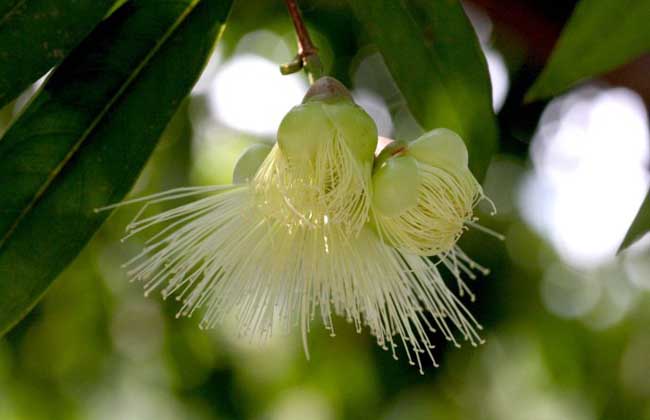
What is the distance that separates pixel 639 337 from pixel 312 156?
1940 millimetres

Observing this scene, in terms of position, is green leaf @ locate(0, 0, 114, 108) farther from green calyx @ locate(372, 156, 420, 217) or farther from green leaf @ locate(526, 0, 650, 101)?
green leaf @ locate(526, 0, 650, 101)

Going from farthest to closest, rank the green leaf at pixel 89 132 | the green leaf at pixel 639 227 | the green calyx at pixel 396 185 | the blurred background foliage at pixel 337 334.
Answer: the blurred background foliage at pixel 337 334 < the green leaf at pixel 89 132 < the green calyx at pixel 396 185 < the green leaf at pixel 639 227

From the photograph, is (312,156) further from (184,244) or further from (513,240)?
(513,240)

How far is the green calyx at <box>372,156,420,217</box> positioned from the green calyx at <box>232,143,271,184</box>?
0.19 meters

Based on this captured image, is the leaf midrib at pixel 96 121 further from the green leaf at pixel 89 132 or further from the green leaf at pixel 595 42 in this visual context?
the green leaf at pixel 595 42

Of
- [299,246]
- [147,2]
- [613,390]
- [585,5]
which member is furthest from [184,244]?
[613,390]

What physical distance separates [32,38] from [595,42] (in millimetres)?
725

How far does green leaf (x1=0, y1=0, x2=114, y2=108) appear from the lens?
120cm

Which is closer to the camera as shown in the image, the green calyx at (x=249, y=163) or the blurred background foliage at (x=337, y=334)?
the green calyx at (x=249, y=163)

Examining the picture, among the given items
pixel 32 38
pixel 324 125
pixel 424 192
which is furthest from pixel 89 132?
pixel 424 192

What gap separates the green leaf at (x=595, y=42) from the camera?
3.67 ft

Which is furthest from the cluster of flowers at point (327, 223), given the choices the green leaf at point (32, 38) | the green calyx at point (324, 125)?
the green leaf at point (32, 38)

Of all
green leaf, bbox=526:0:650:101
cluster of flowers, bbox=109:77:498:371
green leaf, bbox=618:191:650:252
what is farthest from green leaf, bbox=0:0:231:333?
green leaf, bbox=618:191:650:252

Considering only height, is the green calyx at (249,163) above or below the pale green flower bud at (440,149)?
below
